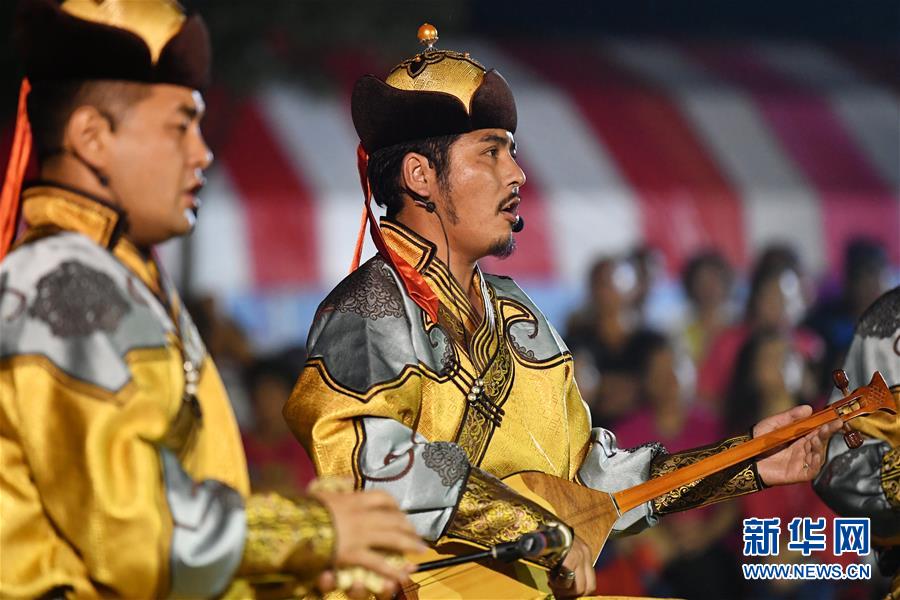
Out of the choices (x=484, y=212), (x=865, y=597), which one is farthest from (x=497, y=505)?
(x=865, y=597)

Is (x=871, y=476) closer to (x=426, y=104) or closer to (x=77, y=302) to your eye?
(x=426, y=104)

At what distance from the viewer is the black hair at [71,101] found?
2092 millimetres

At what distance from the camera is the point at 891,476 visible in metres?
3.02

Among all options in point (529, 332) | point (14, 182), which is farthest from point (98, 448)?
point (529, 332)

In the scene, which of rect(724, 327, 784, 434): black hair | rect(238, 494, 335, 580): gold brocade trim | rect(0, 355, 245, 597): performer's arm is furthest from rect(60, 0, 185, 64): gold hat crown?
rect(724, 327, 784, 434): black hair

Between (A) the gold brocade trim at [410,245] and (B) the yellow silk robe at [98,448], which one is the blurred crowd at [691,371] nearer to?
(A) the gold brocade trim at [410,245]

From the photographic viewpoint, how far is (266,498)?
2.01 meters

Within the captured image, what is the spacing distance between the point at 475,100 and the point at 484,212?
204 millimetres

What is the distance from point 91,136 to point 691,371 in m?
4.27

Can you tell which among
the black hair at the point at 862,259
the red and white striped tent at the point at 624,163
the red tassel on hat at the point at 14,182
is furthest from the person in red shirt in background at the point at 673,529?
the red tassel on hat at the point at 14,182

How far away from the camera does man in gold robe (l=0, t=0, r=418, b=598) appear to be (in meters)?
1.92

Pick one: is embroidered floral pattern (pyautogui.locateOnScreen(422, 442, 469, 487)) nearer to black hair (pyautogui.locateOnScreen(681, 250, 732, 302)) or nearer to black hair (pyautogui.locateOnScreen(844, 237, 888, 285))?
black hair (pyautogui.locateOnScreen(681, 250, 732, 302))

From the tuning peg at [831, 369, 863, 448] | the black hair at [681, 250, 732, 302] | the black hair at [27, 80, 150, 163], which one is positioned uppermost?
the black hair at [681, 250, 732, 302]

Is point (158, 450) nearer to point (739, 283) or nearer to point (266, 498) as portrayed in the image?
point (266, 498)
